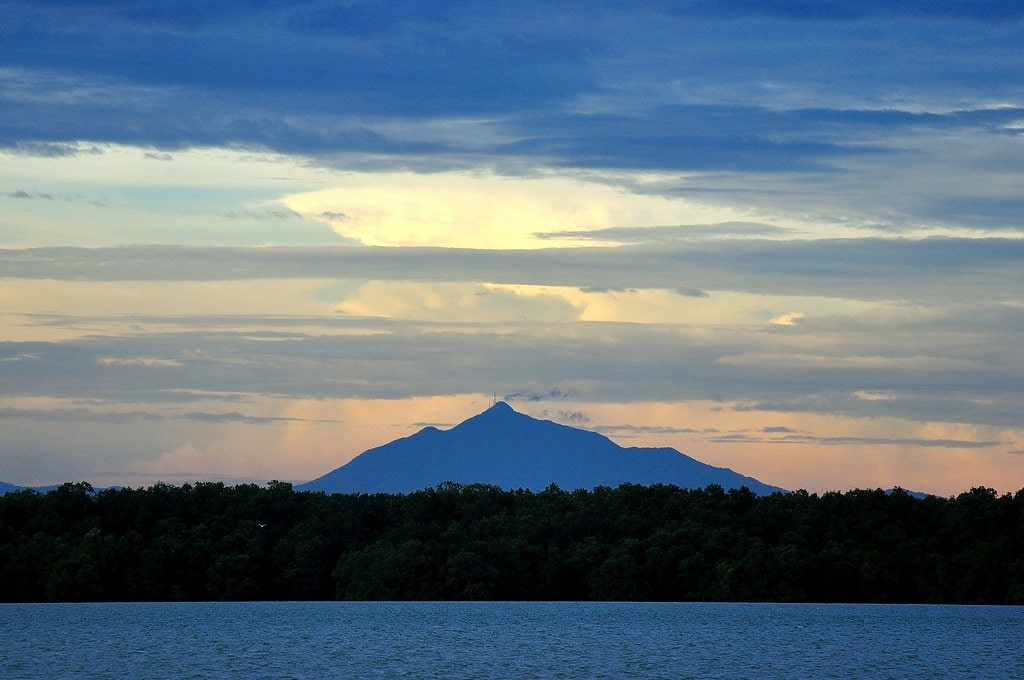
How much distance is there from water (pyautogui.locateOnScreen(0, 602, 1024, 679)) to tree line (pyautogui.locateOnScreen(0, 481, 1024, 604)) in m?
2.17

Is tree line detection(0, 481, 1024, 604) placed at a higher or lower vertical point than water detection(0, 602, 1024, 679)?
higher

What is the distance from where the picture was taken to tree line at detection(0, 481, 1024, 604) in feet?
448

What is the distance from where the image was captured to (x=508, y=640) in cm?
9850

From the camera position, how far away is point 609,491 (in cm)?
16038

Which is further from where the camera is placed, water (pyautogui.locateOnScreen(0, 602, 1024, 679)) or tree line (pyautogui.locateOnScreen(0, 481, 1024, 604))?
tree line (pyautogui.locateOnScreen(0, 481, 1024, 604))

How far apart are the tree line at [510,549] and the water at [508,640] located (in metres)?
2.17

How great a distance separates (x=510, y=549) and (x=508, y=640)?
41625 millimetres

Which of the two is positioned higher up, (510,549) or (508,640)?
(510,549)

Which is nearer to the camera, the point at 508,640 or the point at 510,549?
the point at 508,640

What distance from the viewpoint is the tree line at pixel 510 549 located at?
136500 millimetres

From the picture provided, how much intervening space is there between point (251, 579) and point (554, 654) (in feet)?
184

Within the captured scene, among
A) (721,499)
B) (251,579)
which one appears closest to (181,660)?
(251,579)

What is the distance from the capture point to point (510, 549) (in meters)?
140

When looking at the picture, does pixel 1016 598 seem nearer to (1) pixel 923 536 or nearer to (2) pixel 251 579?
(1) pixel 923 536
